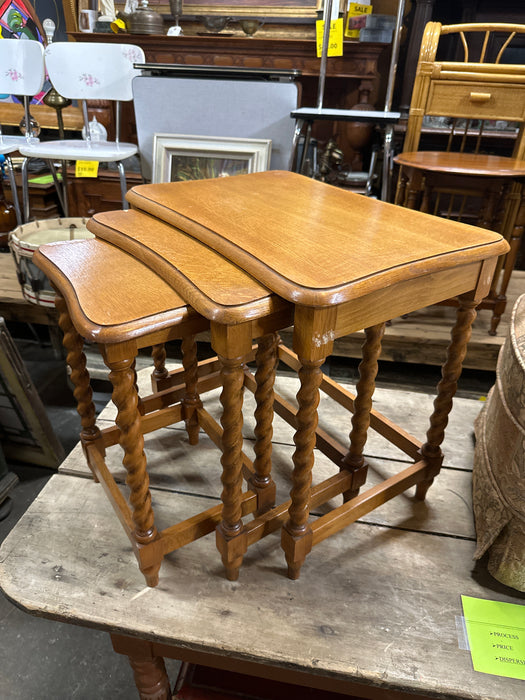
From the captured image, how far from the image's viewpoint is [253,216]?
83 centimetres

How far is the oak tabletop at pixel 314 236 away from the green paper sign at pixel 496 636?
1.82 feet

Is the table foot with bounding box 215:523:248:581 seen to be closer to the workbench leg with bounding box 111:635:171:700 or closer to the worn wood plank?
the worn wood plank

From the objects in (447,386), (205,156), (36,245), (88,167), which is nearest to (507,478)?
(447,386)

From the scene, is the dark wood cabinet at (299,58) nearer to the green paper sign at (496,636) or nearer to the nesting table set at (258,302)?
the nesting table set at (258,302)

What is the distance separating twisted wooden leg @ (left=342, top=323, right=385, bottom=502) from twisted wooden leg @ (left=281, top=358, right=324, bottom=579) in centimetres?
19

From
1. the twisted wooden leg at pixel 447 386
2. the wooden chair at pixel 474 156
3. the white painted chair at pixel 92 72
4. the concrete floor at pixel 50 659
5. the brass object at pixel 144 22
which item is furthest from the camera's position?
the brass object at pixel 144 22

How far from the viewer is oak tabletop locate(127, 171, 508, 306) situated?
628 mm

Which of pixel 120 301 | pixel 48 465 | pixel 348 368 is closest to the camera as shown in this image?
pixel 120 301

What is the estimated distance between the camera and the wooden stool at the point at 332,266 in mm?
638

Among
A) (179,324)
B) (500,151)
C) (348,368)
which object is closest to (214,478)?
(179,324)

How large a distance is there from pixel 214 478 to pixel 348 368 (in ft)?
4.08

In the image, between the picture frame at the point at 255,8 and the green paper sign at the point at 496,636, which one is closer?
the green paper sign at the point at 496,636

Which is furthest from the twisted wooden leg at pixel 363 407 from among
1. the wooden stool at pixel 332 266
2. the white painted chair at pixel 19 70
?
the white painted chair at pixel 19 70

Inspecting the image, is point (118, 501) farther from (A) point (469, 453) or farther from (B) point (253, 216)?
(A) point (469, 453)
